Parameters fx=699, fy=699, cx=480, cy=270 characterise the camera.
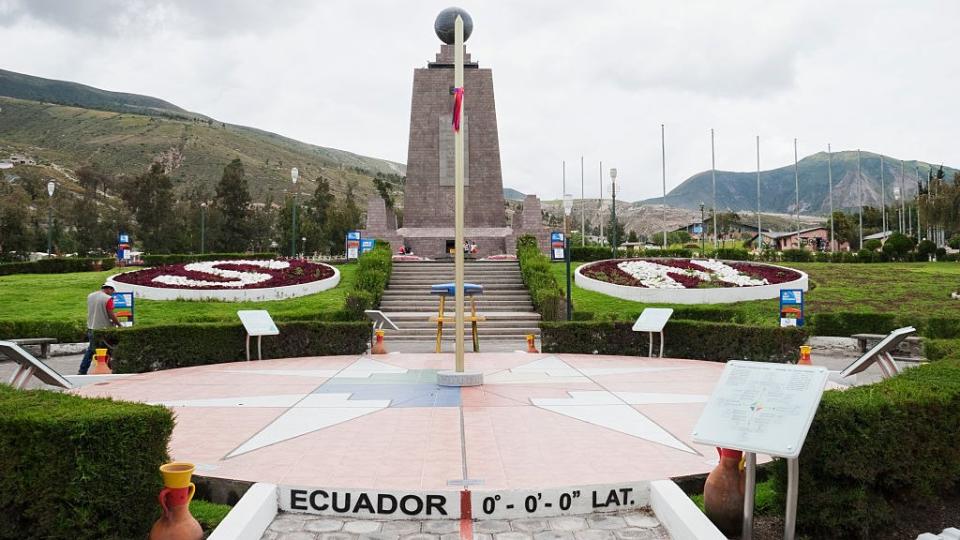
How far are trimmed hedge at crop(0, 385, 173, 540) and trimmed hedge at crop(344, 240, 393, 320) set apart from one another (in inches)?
505

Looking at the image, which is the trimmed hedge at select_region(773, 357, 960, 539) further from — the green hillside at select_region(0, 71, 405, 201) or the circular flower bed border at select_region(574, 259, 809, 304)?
the green hillside at select_region(0, 71, 405, 201)

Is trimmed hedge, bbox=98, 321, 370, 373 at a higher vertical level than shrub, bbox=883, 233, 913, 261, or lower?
lower

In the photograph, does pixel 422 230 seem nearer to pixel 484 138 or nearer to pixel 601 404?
pixel 484 138

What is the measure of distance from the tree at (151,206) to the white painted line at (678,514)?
208ft

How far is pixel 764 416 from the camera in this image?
4.00 metres

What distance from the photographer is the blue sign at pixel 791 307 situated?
15.5 meters

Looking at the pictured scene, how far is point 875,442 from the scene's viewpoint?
436cm

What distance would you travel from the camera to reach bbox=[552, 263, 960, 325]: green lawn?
1797 centimetres

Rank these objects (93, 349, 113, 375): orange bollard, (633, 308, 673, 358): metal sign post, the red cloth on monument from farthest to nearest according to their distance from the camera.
Answer: (633, 308, 673, 358): metal sign post, (93, 349, 113, 375): orange bollard, the red cloth on monument

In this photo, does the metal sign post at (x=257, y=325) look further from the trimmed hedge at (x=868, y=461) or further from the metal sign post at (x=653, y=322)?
the trimmed hedge at (x=868, y=461)

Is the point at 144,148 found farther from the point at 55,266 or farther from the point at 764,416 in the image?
the point at 764,416

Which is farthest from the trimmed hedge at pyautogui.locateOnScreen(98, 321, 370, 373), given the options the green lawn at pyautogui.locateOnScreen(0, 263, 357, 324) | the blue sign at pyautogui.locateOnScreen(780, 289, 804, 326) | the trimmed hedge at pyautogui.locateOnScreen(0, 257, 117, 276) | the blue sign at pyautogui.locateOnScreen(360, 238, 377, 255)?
the trimmed hedge at pyautogui.locateOnScreen(0, 257, 117, 276)

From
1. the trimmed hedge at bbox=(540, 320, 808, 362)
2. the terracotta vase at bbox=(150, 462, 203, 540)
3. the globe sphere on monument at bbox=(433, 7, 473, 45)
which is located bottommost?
the trimmed hedge at bbox=(540, 320, 808, 362)

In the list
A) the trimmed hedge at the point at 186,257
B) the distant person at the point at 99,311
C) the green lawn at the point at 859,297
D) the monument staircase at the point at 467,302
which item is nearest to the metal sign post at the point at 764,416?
A: the distant person at the point at 99,311
